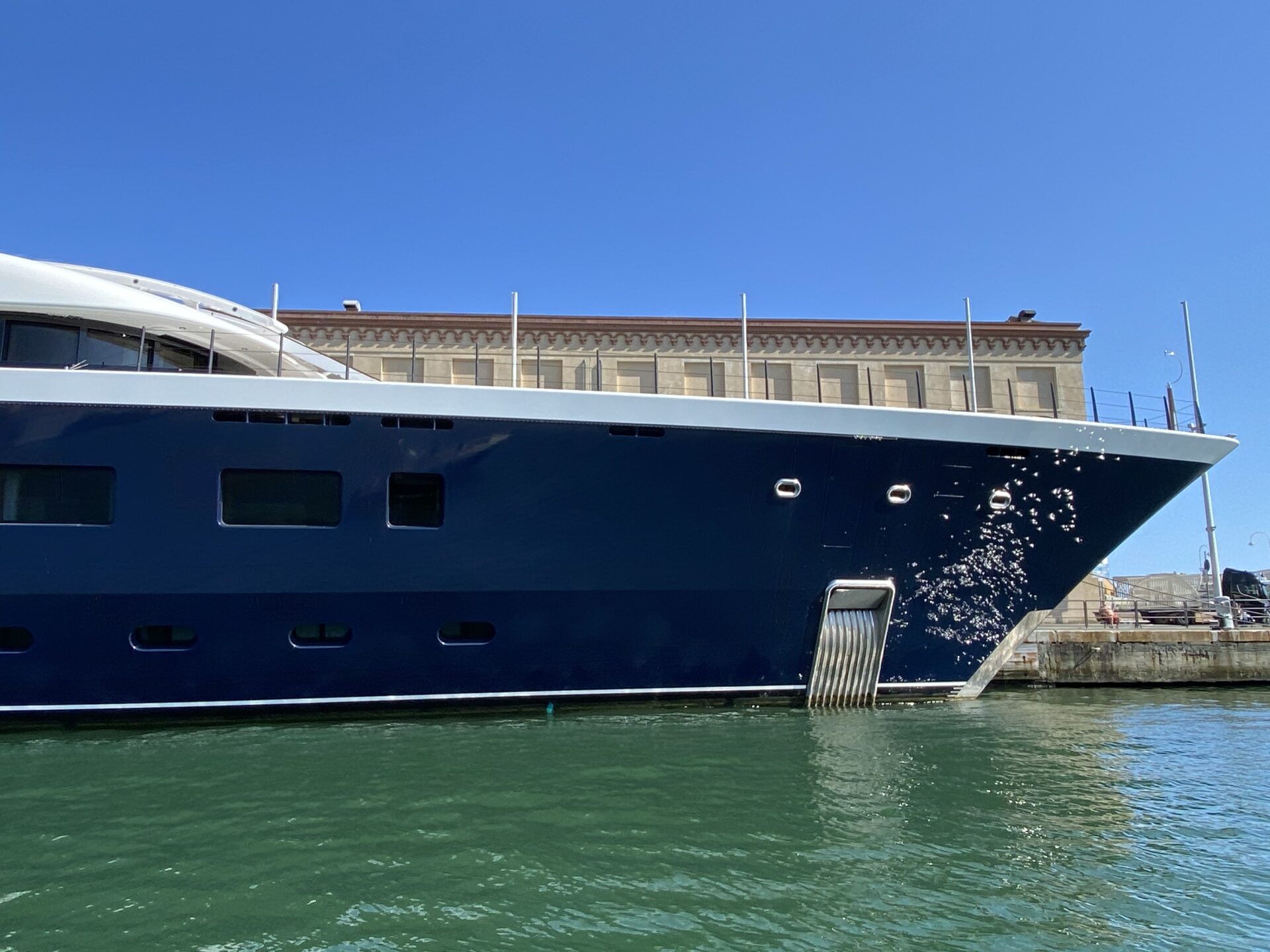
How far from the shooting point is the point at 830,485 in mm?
8188

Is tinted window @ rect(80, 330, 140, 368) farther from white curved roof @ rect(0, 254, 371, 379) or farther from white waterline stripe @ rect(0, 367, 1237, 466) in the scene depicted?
white waterline stripe @ rect(0, 367, 1237, 466)

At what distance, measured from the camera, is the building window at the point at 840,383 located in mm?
15492

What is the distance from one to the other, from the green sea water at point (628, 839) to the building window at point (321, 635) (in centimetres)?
76

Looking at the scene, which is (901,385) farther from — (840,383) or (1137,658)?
(1137,658)

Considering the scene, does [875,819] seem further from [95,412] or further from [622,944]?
[95,412]

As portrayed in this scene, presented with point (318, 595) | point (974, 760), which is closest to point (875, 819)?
point (974, 760)

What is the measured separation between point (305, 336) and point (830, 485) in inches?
438

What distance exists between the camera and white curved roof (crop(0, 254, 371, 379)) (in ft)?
25.3

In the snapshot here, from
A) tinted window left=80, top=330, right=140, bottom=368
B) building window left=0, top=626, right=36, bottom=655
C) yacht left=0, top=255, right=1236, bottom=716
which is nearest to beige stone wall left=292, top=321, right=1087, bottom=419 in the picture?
yacht left=0, top=255, right=1236, bottom=716

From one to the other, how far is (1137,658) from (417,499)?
10.8m

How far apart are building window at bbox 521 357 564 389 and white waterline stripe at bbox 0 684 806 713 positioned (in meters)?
8.11

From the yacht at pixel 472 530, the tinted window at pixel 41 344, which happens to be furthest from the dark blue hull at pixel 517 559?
the tinted window at pixel 41 344

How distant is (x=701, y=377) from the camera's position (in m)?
15.6

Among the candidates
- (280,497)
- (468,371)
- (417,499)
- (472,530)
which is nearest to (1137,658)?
(472,530)
